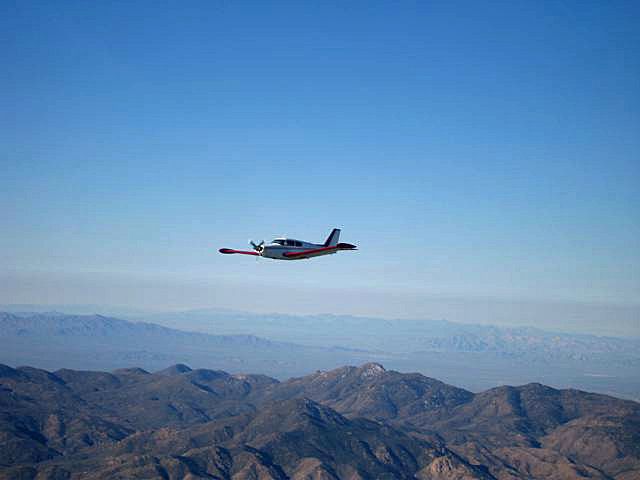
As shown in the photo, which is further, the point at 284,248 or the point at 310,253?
the point at 284,248

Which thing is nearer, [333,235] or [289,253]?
[289,253]

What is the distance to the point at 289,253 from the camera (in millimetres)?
85875

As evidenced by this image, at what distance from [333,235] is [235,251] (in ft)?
60.3

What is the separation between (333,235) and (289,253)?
36.1 ft

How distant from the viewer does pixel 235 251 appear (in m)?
83.8

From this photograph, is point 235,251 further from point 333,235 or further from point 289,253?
point 333,235

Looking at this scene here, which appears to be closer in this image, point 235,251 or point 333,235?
point 235,251

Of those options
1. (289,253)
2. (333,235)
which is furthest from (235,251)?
(333,235)

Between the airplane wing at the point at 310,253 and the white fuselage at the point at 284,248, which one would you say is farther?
the white fuselage at the point at 284,248

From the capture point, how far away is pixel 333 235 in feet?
308

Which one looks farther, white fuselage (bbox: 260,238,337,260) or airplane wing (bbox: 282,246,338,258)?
white fuselage (bbox: 260,238,337,260)
